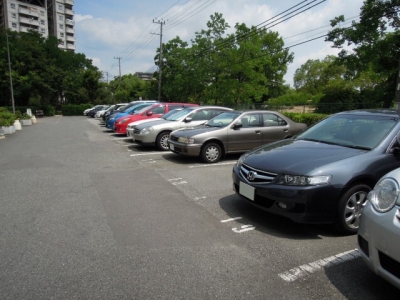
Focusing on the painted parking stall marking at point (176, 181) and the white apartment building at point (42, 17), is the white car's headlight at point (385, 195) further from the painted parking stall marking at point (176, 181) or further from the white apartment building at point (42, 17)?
the white apartment building at point (42, 17)

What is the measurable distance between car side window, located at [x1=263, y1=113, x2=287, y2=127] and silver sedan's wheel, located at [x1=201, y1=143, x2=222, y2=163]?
1632 millimetres

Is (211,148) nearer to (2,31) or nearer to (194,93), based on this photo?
(194,93)

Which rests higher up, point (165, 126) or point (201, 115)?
point (201, 115)

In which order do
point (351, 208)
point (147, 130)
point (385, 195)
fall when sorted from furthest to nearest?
1. point (147, 130)
2. point (351, 208)
3. point (385, 195)

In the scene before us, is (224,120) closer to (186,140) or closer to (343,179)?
(186,140)

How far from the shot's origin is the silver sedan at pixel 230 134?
8055 millimetres

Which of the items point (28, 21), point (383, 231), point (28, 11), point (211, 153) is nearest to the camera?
point (383, 231)

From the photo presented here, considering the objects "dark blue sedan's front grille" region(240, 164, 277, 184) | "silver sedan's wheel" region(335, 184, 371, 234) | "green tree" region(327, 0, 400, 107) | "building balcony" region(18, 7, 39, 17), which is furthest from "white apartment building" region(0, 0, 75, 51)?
"silver sedan's wheel" region(335, 184, 371, 234)

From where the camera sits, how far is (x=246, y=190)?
4.16 meters

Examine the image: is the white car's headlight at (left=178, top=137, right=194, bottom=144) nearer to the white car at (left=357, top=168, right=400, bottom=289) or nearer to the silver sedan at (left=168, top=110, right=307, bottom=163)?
the silver sedan at (left=168, top=110, right=307, bottom=163)

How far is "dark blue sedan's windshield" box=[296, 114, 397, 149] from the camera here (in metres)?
4.18

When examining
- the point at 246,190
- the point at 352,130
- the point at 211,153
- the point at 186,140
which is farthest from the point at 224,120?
the point at 246,190

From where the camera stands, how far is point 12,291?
8.68 feet

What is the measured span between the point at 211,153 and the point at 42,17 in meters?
90.9
